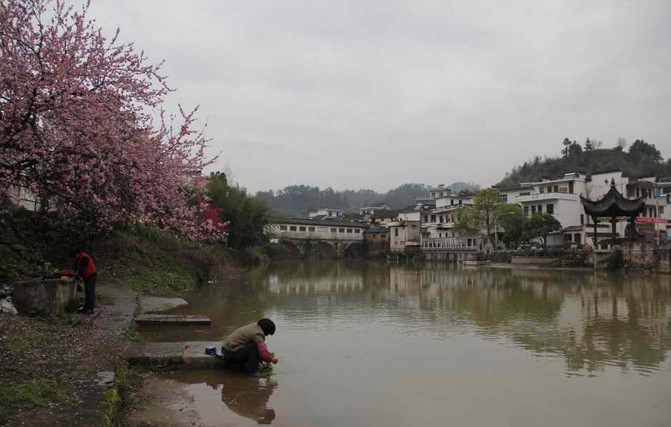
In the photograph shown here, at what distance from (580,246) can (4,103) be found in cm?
4755

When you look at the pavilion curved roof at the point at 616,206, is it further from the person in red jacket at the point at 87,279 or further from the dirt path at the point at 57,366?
the person in red jacket at the point at 87,279

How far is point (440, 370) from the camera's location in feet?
29.5

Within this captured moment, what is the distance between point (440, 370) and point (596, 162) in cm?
8106

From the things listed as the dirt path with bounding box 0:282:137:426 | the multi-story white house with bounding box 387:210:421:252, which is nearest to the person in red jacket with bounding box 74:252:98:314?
the dirt path with bounding box 0:282:137:426

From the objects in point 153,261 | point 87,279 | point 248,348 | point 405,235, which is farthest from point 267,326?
point 405,235

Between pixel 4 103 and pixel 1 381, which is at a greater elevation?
pixel 4 103

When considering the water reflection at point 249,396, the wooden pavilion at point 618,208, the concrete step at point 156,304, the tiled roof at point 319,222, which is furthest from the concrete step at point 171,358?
the tiled roof at point 319,222

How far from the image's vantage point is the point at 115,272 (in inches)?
744

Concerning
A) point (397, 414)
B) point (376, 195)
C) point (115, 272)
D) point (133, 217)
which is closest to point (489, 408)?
point (397, 414)

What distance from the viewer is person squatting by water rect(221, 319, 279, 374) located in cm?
817

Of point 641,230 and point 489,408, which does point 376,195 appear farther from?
point 489,408

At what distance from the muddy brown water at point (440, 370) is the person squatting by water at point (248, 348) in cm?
25

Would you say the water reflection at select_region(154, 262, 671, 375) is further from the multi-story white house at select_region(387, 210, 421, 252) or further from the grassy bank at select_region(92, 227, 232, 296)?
the multi-story white house at select_region(387, 210, 421, 252)

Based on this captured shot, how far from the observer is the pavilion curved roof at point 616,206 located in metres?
41.6
